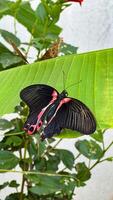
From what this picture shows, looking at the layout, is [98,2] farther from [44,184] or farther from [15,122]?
[44,184]

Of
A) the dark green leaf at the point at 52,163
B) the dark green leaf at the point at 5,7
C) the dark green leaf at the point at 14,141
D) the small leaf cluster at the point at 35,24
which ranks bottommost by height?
the dark green leaf at the point at 52,163

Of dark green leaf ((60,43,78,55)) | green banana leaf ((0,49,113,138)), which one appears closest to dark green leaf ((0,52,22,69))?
dark green leaf ((60,43,78,55))

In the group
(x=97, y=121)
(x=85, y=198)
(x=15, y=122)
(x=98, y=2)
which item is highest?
(x=98, y=2)

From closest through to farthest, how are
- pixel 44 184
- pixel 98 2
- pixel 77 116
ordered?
pixel 77 116 → pixel 44 184 → pixel 98 2

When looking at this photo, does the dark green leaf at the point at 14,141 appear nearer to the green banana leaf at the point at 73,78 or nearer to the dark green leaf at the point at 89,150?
the dark green leaf at the point at 89,150

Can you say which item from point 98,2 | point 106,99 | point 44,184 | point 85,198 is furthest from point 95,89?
point 85,198

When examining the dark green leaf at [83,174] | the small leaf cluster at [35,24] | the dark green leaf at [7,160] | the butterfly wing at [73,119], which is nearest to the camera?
the butterfly wing at [73,119]

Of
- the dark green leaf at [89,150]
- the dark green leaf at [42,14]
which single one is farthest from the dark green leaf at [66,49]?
the dark green leaf at [89,150]

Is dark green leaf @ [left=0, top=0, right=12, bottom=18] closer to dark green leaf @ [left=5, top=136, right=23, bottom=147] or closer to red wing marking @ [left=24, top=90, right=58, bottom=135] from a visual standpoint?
dark green leaf @ [left=5, top=136, right=23, bottom=147]
